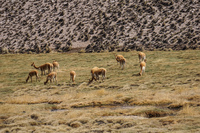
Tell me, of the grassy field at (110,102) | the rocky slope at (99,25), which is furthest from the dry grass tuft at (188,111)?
the rocky slope at (99,25)

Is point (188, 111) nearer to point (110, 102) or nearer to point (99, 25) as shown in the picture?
point (110, 102)

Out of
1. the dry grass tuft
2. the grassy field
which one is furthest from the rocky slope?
the dry grass tuft

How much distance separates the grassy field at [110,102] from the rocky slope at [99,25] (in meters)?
30.5

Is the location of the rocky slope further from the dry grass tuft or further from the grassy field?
the dry grass tuft

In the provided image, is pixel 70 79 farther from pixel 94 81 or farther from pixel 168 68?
pixel 168 68

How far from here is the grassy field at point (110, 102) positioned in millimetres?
15930

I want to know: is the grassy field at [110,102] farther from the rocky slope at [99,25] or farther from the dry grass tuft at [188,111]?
the rocky slope at [99,25]

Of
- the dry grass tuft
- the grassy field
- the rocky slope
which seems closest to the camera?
→ the grassy field

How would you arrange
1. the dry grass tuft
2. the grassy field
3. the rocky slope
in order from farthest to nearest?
1. the rocky slope
2. the dry grass tuft
3. the grassy field

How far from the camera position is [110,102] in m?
22.1

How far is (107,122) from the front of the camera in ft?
54.5

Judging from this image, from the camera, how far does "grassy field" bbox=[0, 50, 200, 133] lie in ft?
52.3

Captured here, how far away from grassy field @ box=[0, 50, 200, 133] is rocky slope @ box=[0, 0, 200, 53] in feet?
100

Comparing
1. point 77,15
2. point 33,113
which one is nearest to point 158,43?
point 77,15
